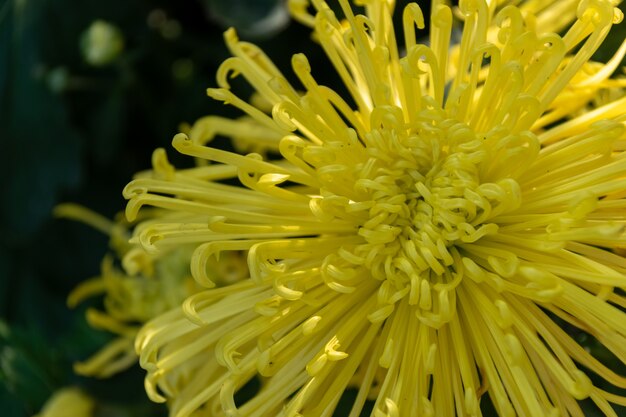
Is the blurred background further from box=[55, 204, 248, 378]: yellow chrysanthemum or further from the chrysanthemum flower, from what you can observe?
the chrysanthemum flower

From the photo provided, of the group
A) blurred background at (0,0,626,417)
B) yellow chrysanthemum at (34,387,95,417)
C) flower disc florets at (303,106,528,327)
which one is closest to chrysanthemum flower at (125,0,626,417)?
flower disc florets at (303,106,528,327)

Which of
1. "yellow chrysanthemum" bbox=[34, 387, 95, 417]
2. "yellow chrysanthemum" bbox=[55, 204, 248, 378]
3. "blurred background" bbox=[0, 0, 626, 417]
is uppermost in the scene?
"blurred background" bbox=[0, 0, 626, 417]

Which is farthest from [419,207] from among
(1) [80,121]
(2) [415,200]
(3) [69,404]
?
(1) [80,121]

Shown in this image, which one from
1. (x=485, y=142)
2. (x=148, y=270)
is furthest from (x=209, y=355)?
(x=485, y=142)

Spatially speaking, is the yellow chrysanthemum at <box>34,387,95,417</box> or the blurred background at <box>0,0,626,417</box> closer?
the yellow chrysanthemum at <box>34,387,95,417</box>

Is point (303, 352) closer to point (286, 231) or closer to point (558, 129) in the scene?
point (286, 231)

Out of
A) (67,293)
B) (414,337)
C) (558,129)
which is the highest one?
(67,293)

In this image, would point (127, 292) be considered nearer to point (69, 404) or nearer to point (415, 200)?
point (69, 404)
